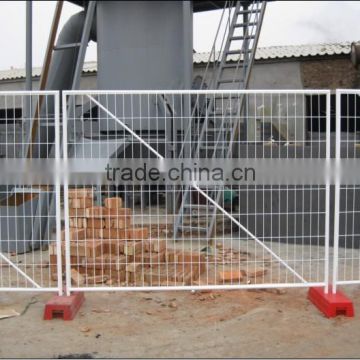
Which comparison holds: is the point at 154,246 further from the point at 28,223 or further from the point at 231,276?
the point at 28,223

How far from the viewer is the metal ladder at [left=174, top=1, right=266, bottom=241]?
26.1ft

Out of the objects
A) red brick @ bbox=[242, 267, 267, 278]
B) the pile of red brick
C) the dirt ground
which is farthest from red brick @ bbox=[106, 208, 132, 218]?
red brick @ bbox=[242, 267, 267, 278]

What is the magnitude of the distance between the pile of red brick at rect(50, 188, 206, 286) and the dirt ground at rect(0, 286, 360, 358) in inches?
13.3

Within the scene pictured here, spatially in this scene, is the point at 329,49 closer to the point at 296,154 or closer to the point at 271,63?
the point at 271,63

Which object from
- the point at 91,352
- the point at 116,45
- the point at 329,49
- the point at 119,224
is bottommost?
the point at 91,352

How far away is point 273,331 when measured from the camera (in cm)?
439

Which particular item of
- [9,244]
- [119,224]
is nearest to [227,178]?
[119,224]

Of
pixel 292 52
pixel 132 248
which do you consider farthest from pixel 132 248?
pixel 292 52

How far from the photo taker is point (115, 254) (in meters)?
5.94

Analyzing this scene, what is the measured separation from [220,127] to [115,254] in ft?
11.5

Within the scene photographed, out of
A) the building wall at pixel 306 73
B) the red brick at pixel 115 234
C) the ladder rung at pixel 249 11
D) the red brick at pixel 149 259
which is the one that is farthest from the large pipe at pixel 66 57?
the building wall at pixel 306 73

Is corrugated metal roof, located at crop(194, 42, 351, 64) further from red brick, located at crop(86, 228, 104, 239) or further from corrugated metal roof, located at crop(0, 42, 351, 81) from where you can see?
red brick, located at crop(86, 228, 104, 239)

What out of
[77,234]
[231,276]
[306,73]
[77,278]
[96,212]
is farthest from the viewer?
[306,73]

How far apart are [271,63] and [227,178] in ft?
43.6
